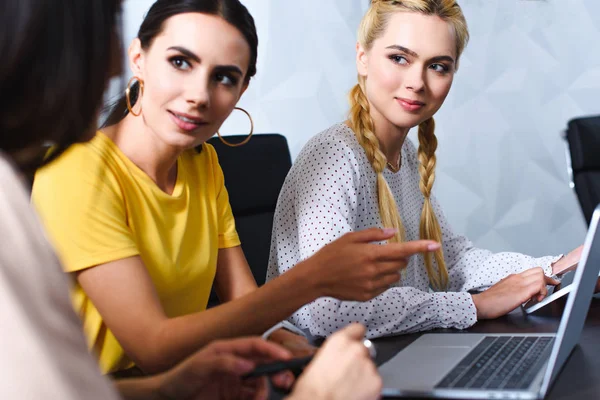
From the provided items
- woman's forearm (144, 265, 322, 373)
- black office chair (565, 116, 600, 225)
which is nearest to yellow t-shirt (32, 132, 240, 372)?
woman's forearm (144, 265, 322, 373)

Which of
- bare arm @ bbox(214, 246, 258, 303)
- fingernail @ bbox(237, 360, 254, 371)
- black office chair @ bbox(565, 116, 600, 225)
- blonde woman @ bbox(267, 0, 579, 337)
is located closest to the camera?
fingernail @ bbox(237, 360, 254, 371)

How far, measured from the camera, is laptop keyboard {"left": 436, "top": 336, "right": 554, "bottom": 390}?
2.90 ft

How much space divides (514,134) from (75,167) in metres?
2.84

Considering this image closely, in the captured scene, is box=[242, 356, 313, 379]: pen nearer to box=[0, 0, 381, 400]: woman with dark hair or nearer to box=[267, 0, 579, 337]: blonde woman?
box=[0, 0, 381, 400]: woman with dark hair

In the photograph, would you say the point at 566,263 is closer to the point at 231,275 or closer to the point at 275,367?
the point at 231,275

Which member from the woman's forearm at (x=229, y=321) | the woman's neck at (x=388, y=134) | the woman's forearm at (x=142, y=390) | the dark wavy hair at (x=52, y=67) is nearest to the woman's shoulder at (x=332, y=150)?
the woman's neck at (x=388, y=134)

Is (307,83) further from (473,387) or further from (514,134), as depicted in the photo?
(473,387)

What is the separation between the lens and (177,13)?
49.4 inches

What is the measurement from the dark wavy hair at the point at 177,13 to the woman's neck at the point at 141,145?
29 millimetres

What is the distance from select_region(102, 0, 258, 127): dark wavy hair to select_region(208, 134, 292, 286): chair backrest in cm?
50

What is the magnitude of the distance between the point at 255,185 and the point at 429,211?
48cm

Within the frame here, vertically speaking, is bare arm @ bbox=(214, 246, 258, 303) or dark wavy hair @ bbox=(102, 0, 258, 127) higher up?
dark wavy hair @ bbox=(102, 0, 258, 127)

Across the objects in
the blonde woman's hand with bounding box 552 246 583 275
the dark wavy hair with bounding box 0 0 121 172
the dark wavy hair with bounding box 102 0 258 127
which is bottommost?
the blonde woman's hand with bounding box 552 246 583 275

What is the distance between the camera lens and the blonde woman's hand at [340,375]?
70cm
